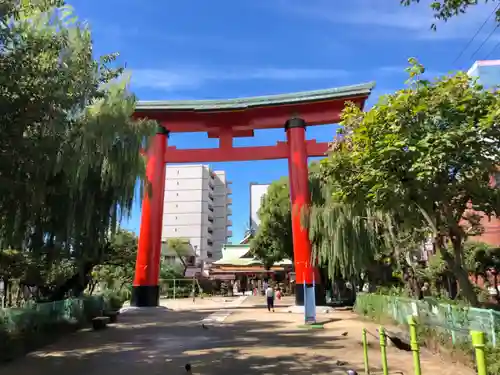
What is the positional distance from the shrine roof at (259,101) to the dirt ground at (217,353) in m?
11.2

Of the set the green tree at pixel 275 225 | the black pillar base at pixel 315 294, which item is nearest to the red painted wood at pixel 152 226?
the black pillar base at pixel 315 294

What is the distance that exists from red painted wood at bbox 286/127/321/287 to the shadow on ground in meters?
5.24

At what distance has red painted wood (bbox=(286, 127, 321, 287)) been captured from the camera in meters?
20.5

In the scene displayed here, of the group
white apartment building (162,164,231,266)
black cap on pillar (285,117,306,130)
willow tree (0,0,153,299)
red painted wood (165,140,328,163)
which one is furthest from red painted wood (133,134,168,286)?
white apartment building (162,164,231,266)

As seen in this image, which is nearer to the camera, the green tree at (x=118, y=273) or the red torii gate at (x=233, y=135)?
the red torii gate at (x=233, y=135)

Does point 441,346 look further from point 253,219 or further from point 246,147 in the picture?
point 253,219

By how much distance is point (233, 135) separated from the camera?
2389cm

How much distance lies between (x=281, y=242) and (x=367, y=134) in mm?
19640

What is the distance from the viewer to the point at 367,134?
8562 mm

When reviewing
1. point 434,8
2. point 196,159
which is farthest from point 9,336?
point 196,159

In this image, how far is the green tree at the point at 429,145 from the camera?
7.53 m

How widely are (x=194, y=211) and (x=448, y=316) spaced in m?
68.9

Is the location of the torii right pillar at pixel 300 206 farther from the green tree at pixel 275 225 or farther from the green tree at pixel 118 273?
the green tree at pixel 118 273

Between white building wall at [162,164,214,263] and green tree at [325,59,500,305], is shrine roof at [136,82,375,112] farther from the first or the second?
white building wall at [162,164,214,263]
